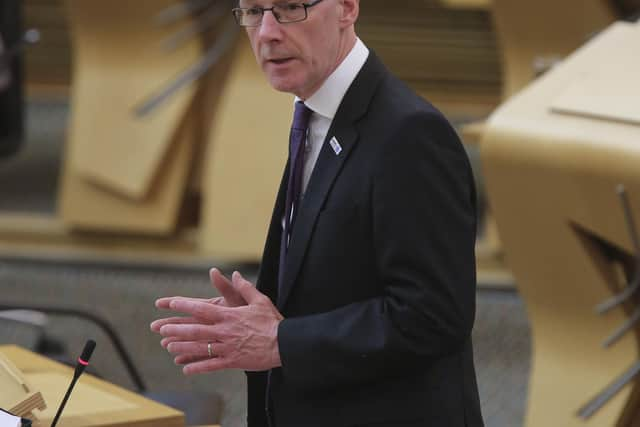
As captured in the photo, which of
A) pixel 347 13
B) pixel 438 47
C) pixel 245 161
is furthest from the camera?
pixel 438 47

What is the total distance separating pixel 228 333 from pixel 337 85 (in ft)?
1.23

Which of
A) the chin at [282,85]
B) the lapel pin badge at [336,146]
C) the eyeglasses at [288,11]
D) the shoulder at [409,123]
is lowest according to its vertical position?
the lapel pin badge at [336,146]

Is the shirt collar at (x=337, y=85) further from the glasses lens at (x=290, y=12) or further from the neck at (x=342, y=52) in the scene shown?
the glasses lens at (x=290, y=12)

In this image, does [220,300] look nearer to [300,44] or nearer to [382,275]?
[382,275]

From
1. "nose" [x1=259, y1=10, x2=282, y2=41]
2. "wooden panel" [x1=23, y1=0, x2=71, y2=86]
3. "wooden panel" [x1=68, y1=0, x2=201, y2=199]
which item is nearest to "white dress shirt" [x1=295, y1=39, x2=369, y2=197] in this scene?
"nose" [x1=259, y1=10, x2=282, y2=41]

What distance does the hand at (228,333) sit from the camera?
1.96 m

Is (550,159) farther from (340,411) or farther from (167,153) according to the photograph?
(167,153)

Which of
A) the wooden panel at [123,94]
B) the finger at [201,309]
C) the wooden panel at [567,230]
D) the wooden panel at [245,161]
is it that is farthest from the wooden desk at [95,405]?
the wooden panel at [123,94]

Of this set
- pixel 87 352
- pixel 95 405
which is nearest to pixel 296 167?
pixel 87 352

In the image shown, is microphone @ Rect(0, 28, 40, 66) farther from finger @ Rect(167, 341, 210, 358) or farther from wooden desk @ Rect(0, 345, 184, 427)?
finger @ Rect(167, 341, 210, 358)

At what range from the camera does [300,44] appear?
1.96m

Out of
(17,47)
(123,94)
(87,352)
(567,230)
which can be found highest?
(87,352)

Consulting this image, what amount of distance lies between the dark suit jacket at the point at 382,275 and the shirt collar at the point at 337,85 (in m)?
0.01

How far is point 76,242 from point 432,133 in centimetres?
456
